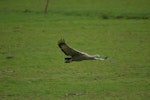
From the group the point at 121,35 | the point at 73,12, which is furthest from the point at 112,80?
the point at 73,12

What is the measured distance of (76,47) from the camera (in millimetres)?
17188

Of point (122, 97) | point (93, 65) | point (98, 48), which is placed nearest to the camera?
point (122, 97)

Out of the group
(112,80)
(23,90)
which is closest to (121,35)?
(112,80)

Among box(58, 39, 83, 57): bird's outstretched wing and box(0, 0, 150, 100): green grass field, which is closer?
box(58, 39, 83, 57): bird's outstretched wing

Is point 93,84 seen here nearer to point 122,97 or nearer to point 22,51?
point 122,97

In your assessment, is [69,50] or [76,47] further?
[76,47]

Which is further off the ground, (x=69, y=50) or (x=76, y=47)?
(x=69, y=50)

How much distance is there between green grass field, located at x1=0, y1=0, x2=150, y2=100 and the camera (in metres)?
11.5

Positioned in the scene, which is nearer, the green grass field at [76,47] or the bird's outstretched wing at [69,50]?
the bird's outstretched wing at [69,50]

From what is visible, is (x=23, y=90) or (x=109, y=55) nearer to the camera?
(x=23, y=90)

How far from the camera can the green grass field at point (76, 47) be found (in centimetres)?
1146

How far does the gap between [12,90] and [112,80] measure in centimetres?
246

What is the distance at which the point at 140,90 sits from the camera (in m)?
11.4

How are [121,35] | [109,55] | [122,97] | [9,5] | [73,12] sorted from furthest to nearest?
[9,5], [73,12], [121,35], [109,55], [122,97]
